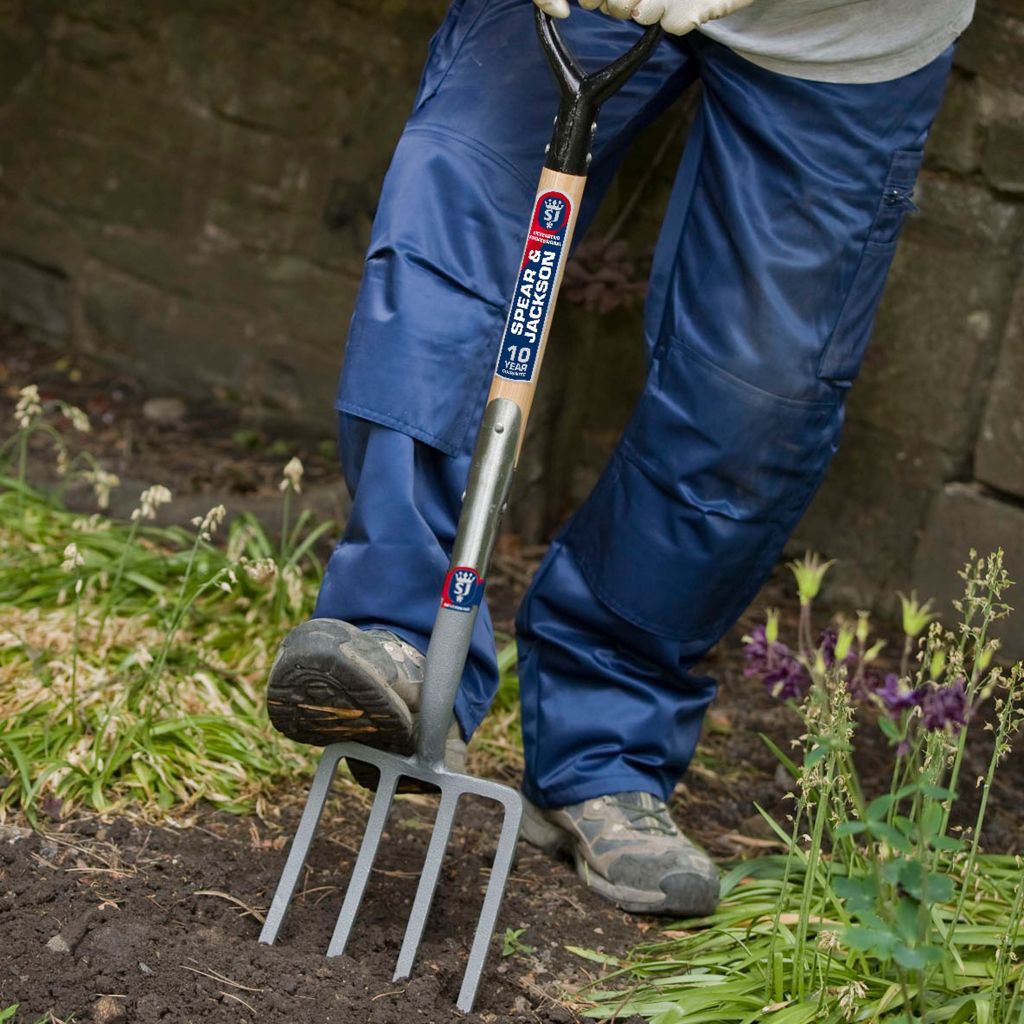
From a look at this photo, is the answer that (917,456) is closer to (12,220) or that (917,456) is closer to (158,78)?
(158,78)

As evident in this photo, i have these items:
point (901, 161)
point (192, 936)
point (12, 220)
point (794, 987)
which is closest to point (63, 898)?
point (192, 936)

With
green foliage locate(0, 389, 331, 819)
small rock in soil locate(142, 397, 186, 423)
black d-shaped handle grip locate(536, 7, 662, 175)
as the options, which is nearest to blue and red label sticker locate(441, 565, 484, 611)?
green foliage locate(0, 389, 331, 819)

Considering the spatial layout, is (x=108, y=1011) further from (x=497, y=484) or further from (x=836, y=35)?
(x=836, y=35)

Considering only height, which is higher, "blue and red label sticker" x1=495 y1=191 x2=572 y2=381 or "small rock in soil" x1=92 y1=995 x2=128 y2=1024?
"blue and red label sticker" x1=495 y1=191 x2=572 y2=381

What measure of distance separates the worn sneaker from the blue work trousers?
0.11 ft

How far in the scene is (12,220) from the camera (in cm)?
417

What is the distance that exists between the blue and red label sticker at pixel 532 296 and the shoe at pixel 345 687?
33cm

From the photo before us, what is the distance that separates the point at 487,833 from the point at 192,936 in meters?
0.51

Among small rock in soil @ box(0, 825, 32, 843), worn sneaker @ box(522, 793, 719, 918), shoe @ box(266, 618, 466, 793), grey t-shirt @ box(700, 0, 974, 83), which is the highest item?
grey t-shirt @ box(700, 0, 974, 83)

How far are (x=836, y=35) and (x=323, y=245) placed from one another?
1.98 metres

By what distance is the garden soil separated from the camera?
161 centimetres

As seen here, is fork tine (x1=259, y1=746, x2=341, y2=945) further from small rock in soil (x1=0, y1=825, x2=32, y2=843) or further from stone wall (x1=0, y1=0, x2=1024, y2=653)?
stone wall (x1=0, y1=0, x2=1024, y2=653)

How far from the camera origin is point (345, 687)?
1.61m

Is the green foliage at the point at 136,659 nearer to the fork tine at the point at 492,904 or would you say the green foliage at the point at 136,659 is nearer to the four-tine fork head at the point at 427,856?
the four-tine fork head at the point at 427,856
